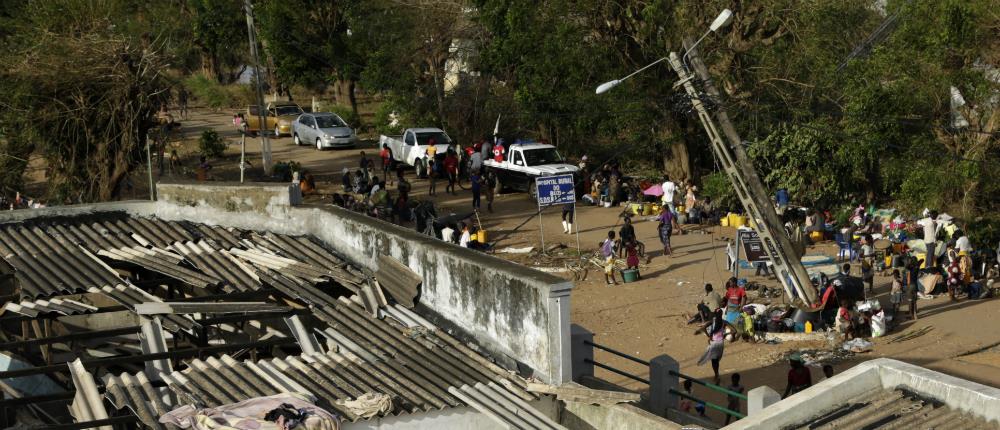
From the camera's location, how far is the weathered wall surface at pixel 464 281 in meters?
10.4

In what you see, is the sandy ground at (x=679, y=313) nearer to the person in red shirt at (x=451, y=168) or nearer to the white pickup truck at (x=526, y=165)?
the white pickup truck at (x=526, y=165)

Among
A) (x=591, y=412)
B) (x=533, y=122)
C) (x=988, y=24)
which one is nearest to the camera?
(x=591, y=412)

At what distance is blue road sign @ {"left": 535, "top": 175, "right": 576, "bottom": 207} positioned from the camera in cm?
2584

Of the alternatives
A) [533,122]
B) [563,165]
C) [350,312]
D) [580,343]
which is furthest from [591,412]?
[533,122]

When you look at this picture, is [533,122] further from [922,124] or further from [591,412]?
[591,412]

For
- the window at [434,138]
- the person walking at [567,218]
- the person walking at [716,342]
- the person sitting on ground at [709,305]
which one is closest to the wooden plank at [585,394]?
the person walking at [716,342]

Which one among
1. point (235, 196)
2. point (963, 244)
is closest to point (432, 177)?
point (963, 244)

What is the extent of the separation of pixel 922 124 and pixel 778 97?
5.81m

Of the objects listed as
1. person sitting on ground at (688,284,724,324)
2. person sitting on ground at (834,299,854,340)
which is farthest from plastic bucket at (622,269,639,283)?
person sitting on ground at (834,299,854,340)

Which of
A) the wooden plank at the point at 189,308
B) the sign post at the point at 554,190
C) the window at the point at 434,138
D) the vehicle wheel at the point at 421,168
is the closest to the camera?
the wooden plank at the point at 189,308

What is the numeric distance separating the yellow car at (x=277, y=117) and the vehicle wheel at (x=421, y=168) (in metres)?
11.2

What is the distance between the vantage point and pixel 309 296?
12.5 metres

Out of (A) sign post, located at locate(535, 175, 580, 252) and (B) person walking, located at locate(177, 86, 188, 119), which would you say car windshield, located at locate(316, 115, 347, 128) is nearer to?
(B) person walking, located at locate(177, 86, 188, 119)

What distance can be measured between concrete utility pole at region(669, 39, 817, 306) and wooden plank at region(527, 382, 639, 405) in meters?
9.78
